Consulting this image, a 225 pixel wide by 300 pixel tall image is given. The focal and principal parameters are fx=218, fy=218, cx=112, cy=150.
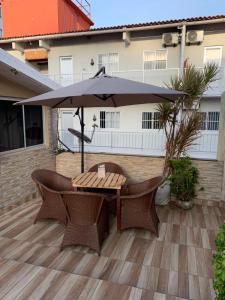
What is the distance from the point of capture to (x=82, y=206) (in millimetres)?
2959

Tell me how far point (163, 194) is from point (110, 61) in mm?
8563

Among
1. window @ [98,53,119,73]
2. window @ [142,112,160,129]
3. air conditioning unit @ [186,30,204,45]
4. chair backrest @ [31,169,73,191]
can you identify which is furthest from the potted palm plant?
window @ [98,53,119,73]

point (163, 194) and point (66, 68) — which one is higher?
point (66, 68)

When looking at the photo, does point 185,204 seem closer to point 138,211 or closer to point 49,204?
point 138,211

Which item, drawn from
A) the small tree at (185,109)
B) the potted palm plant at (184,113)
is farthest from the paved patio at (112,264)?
the small tree at (185,109)

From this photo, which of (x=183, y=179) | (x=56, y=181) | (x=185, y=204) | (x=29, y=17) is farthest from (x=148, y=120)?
(x=29, y=17)

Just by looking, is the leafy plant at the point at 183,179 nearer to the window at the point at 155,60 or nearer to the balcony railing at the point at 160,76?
the balcony railing at the point at 160,76

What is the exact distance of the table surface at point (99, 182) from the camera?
350 cm

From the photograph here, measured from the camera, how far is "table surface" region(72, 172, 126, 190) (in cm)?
350

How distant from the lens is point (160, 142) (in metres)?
8.47

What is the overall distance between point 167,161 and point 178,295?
3.05 m

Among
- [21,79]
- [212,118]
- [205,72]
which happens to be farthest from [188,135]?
[212,118]

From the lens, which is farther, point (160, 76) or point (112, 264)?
point (160, 76)

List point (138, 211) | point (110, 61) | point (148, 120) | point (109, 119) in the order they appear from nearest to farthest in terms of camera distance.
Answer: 1. point (138, 211)
2. point (148, 120)
3. point (110, 61)
4. point (109, 119)
